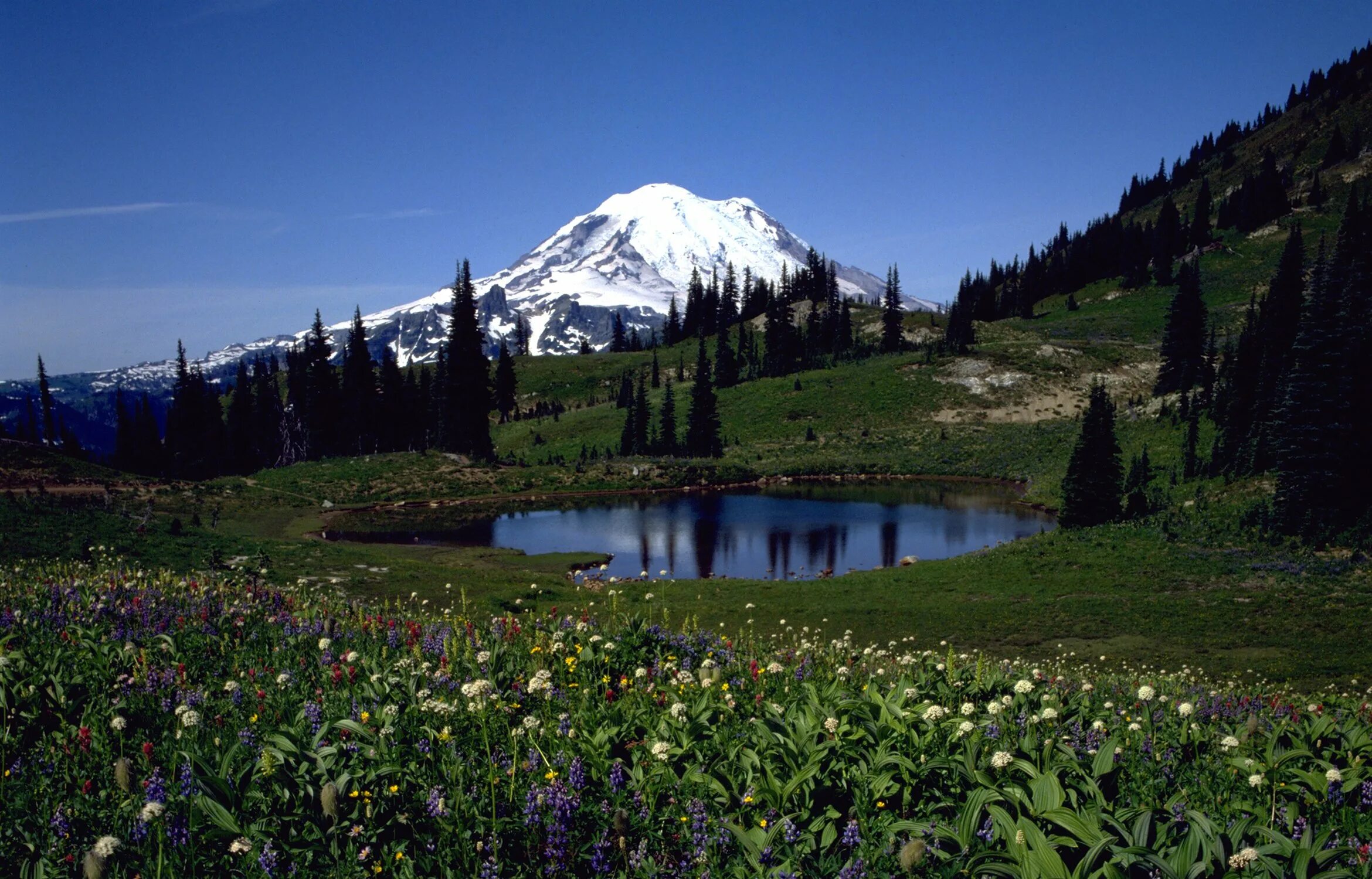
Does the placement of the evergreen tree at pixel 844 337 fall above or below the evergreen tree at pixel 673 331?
below

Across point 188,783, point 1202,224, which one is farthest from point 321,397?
point 1202,224

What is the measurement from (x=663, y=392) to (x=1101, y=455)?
87828 millimetres

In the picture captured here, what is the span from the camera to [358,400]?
3051 inches

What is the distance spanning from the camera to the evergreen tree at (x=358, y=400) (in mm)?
77750

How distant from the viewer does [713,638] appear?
35.5ft

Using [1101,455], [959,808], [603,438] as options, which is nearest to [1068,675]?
[959,808]

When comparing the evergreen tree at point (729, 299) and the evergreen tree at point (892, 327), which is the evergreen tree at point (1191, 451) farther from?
the evergreen tree at point (729, 299)

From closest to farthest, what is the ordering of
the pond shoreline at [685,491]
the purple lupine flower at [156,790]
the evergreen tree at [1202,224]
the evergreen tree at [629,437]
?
the purple lupine flower at [156,790], the pond shoreline at [685,491], the evergreen tree at [629,437], the evergreen tree at [1202,224]

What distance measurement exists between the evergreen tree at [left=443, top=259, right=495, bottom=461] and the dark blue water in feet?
53.0

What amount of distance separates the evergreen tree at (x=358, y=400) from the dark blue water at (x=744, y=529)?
28.8m

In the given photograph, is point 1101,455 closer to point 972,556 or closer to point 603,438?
point 972,556

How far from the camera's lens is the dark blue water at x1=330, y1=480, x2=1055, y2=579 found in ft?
129

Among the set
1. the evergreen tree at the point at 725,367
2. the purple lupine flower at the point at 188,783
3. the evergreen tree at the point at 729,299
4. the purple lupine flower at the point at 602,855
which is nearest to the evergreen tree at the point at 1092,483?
the purple lupine flower at the point at 602,855

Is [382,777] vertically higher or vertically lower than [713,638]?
higher
